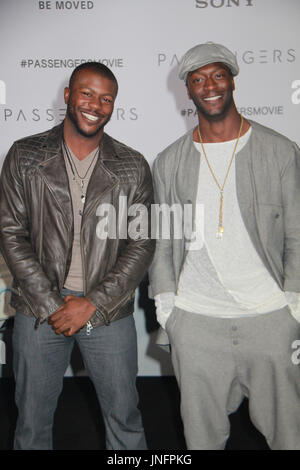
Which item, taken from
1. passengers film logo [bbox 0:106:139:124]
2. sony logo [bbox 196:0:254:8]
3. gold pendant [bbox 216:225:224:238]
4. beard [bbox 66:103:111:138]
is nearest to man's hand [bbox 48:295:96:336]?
gold pendant [bbox 216:225:224:238]

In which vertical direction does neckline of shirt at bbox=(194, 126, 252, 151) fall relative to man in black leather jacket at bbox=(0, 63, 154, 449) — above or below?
above

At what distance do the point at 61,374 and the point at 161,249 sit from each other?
0.80 m

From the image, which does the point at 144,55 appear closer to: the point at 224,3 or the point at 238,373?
the point at 224,3

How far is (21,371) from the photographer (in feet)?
7.19

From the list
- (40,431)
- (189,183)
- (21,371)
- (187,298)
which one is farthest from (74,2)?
(40,431)

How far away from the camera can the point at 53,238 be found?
2215 mm

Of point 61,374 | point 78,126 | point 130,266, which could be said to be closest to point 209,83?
point 78,126

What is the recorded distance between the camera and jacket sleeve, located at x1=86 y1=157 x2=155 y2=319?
218 cm

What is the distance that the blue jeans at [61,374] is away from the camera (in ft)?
7.14

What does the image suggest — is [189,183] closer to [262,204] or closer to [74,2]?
[262,204]

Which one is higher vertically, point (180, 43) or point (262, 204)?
point (180, 43)

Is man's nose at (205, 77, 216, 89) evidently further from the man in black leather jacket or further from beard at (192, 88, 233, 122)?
the man in black leather jacket

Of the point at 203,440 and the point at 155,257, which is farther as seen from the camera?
the point at 155,257

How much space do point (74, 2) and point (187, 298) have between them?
2.39 metres
